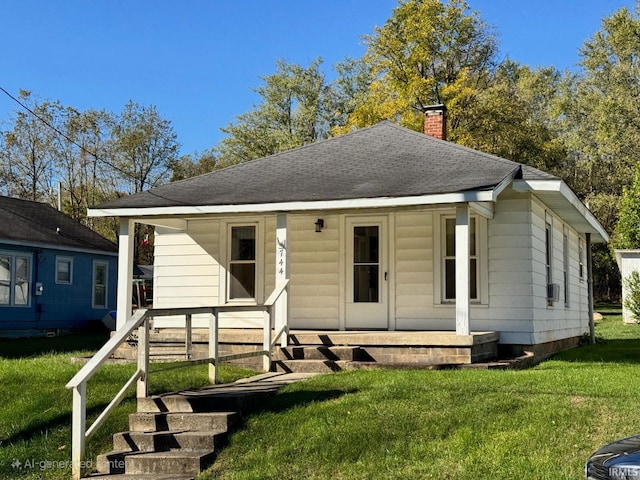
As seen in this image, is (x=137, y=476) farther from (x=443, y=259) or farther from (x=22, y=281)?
(x=22, y=281)

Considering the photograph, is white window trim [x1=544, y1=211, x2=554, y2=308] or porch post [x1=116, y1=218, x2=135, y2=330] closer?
porch post [x1=116, y1=218, x2=135, y2=330]

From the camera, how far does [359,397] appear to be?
333 inches

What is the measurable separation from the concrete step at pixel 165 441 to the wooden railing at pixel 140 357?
33cm

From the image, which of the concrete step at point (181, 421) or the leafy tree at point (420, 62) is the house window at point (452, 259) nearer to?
the concrete step at point (181, 421)

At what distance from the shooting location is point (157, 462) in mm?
7352

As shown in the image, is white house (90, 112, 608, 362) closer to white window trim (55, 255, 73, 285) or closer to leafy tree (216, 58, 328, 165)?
white window trim (55, 255, 73, 285)

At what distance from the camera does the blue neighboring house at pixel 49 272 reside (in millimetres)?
22141

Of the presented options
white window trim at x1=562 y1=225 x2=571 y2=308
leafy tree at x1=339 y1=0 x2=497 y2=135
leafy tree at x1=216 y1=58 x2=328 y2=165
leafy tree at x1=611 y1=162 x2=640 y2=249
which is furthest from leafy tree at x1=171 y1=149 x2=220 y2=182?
white window trim at x1=562 y1=225 x2=571 y2=308

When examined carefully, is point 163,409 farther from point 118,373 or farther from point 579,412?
point 579,412

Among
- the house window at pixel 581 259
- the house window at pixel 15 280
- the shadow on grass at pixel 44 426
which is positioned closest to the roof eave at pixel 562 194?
the house window at pixel 581 259

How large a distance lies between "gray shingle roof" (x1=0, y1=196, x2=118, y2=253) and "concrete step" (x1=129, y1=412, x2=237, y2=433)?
15.1 meters

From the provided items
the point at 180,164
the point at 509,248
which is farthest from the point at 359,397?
the point at 180,164

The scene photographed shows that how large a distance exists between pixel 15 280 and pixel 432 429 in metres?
18.0

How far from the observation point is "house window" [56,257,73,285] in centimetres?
2409
